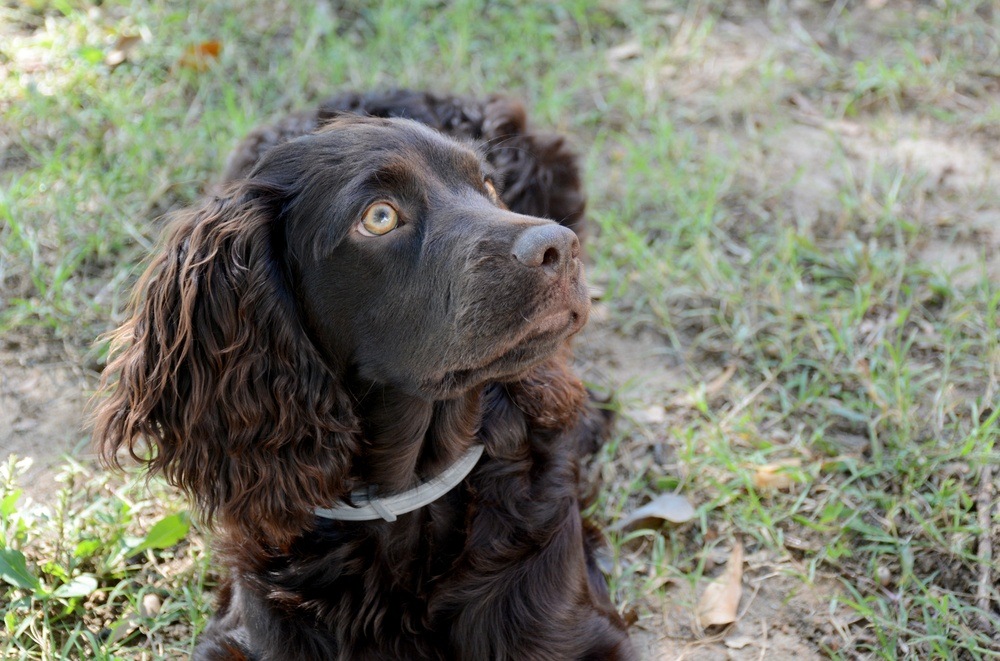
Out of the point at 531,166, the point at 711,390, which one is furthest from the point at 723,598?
the point at 531,166

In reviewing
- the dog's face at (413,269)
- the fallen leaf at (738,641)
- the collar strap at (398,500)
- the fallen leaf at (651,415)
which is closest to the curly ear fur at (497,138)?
the fallen leaf at (651,415)

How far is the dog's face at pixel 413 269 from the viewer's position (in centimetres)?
227

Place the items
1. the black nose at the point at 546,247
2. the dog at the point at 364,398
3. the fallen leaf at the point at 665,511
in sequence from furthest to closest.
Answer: the fallen leaf at the point at 665,511, the dog at the point at 364,398, the black nose at the point at 546,247

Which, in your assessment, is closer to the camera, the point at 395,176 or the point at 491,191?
the point at 395,176

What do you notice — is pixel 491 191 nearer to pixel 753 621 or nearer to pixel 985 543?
pixel 753 621

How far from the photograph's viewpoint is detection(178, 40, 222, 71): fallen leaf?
491cm

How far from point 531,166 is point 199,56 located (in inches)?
81.6

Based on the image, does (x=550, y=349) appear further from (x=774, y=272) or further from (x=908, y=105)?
(x=908, y=105)

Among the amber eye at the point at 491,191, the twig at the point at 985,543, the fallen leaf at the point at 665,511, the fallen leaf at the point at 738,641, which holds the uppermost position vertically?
the amber eye at the point at 491,191

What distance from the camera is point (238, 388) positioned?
7.78 feet

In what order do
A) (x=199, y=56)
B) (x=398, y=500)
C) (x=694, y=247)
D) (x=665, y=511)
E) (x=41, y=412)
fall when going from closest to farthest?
(x=398, y=500)
(x=665, y=511)
(x=41, y=412)
(x=694, y=247)
(x=199, y=56)

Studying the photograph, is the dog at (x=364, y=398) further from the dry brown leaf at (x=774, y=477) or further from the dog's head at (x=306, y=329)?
the dry brown leaf at (x=774, y=477)

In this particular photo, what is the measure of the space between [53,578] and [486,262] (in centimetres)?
170

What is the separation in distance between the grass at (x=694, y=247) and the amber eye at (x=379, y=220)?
128 cm
